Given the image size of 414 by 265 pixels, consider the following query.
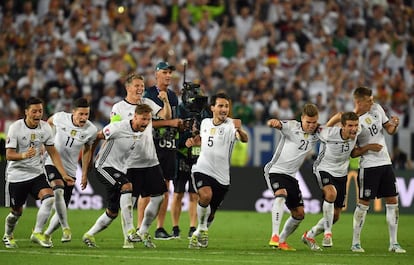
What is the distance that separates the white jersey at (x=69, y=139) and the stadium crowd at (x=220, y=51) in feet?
28.4

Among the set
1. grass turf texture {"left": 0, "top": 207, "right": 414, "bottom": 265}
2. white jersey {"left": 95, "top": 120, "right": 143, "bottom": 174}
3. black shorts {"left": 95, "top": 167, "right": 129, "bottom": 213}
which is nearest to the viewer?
grass turf texture {"left": 0, "top": 207, "right": 414, "bottom": 265}

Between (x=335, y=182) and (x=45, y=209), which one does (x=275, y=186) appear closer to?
(x=335, y=182)

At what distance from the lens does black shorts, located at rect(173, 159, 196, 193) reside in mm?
18234

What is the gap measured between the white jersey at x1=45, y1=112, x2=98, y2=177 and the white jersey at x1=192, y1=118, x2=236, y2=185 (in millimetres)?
1632

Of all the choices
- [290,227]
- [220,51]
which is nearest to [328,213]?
[290,227]

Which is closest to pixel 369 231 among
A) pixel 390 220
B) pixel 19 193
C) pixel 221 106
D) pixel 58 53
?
pixel 390 220

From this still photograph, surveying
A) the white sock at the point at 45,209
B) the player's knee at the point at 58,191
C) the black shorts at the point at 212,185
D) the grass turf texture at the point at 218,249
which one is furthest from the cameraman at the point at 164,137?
the white sock at the point at 45,209

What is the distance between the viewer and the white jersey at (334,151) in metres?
15.9

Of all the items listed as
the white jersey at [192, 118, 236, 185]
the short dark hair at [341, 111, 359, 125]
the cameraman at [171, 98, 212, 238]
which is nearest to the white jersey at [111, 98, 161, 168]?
the white jersey at [192, 118, 236, 185]

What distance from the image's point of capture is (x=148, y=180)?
1600cm

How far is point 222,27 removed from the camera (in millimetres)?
29203

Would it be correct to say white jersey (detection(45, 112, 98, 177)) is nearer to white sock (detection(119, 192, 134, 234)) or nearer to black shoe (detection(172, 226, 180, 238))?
white sock (detection(119, 192, 134, 234))

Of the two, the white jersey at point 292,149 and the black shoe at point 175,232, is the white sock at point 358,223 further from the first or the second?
the black shoe at point 175,232

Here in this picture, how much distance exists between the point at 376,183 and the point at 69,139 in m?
4.44
